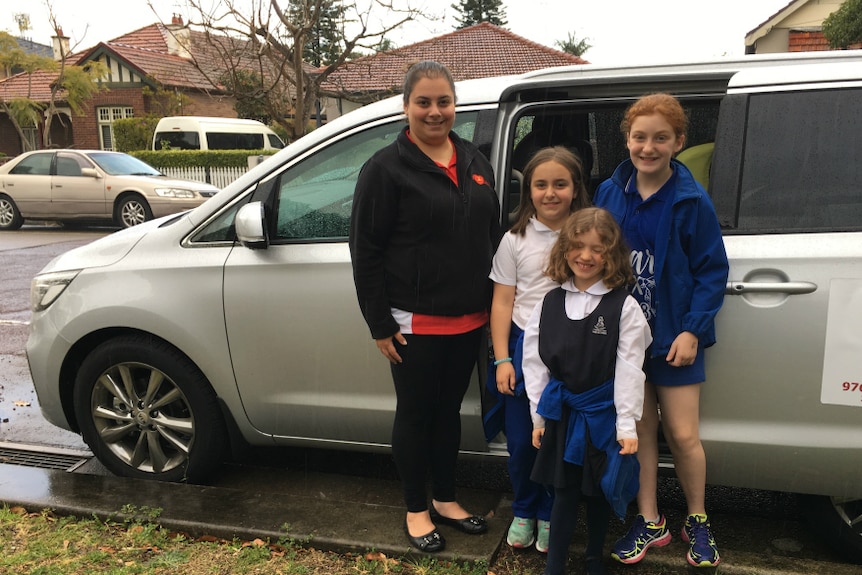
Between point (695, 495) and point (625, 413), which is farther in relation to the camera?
point (695, 495)

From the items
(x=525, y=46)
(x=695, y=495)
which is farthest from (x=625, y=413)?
(x=525, y=46)

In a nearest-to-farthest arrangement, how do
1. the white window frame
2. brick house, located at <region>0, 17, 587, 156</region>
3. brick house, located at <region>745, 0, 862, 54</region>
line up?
brick house, located at <region>745, 0, 862, 54</region> < brick house, located at <region>0, 17, 587, 156</region> < the white window frame

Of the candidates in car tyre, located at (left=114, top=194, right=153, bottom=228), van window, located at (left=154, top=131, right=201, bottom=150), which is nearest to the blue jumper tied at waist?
car tyre, located at (left=114, top=194, right=153, bottom=228)

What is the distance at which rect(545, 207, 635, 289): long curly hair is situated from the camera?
7.91 ft

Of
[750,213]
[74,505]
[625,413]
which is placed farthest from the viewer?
[74,505]

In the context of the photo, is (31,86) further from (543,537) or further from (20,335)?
(543,537)

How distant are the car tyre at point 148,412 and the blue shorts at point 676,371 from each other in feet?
6.29

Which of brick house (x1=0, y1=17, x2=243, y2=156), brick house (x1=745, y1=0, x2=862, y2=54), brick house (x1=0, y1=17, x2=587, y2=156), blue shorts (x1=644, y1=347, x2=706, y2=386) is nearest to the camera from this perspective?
blue shorts (x1=644, y1=347, x2=706, y2=386)

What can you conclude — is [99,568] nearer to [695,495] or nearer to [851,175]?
[695,495]

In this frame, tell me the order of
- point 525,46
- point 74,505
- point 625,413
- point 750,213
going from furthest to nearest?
point 525,46 < point 74,505 < point 750,213 < point 625,413

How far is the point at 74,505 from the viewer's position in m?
3.23

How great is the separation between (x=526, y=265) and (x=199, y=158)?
19.0 metres

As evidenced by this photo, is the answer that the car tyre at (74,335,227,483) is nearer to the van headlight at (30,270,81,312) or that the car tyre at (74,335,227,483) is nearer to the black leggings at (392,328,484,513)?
the van headlight at (30,270,81,312)

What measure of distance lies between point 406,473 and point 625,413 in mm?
922
